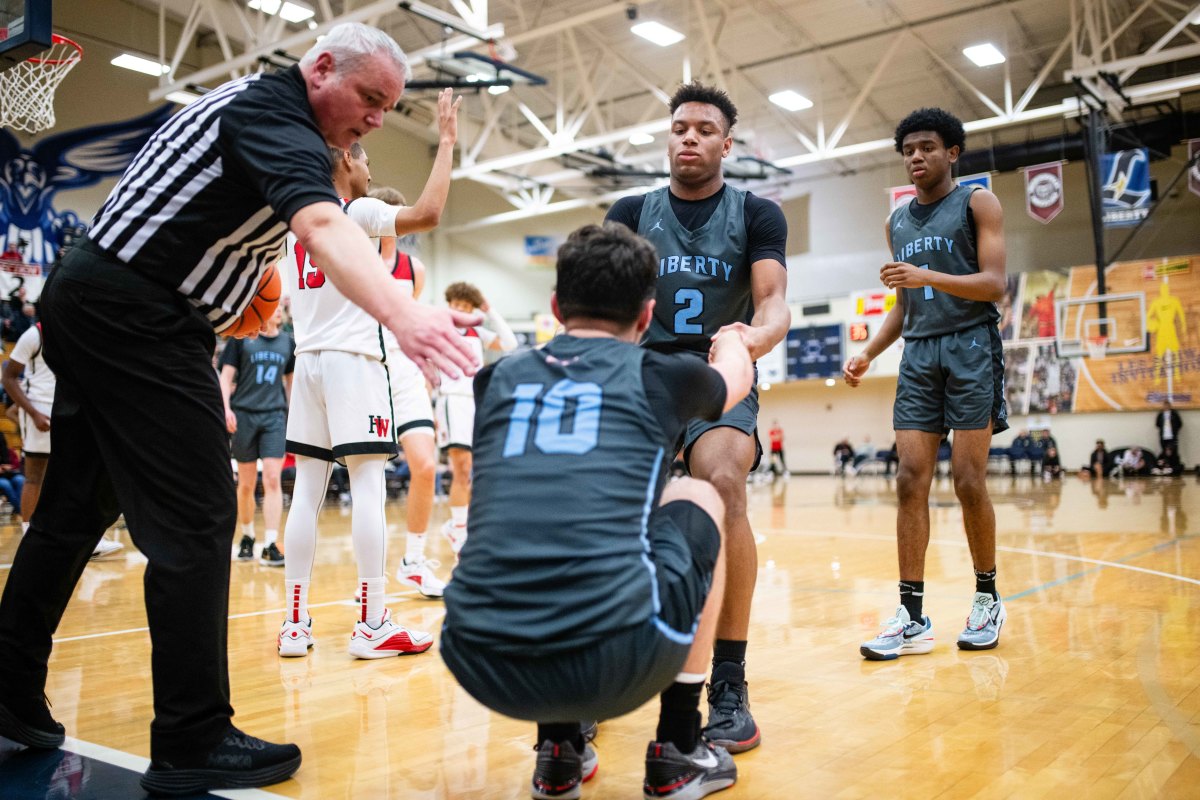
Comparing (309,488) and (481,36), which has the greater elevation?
(481,36)

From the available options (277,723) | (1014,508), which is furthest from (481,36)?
(277,723)

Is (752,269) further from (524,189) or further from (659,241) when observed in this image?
(524,189)

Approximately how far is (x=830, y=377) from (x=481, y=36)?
13.8 meters

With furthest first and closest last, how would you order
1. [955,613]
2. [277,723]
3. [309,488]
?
[955,613] → [309,488] → [277,723]

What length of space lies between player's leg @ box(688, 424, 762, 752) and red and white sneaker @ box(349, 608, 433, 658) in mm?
1558

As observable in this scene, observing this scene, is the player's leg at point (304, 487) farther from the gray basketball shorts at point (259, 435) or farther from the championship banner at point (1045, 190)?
the championship banner at point (1045, 190)

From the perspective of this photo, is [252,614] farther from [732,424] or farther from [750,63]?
[750,63]

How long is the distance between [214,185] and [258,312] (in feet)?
2.07

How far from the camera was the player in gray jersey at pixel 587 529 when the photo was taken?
167 centimetres

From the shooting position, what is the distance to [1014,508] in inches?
443

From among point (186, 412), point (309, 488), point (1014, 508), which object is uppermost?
point (186, 412)

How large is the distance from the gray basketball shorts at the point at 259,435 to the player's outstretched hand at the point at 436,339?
19.3ft

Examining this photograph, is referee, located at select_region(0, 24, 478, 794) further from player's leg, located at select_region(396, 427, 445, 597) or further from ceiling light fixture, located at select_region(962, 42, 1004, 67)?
ceiling light fixture, located at select_region(962, 42, 1004, 67)

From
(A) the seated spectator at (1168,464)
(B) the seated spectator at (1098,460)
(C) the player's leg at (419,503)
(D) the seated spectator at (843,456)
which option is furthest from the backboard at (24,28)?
(A) the seated spectator at (1168,464)
